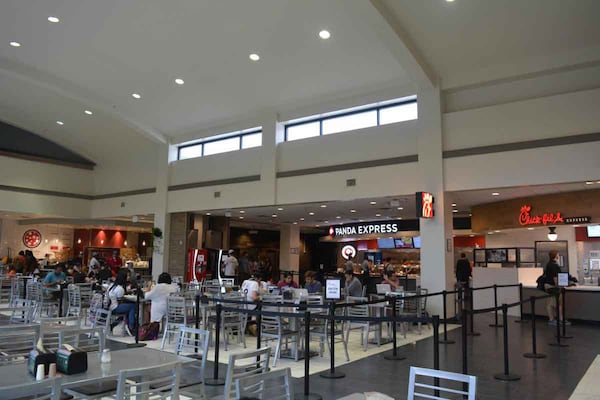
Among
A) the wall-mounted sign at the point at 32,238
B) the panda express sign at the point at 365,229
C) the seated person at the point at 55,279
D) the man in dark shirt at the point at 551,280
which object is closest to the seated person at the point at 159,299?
the seated person at the point at 55,279

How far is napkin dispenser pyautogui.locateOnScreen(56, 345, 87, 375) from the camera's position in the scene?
329 centimetres

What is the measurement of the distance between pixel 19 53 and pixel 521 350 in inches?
517

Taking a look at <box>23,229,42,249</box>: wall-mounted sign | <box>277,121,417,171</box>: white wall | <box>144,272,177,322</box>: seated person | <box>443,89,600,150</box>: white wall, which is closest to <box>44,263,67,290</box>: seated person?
<box>144,272,177,322</box>: seated person

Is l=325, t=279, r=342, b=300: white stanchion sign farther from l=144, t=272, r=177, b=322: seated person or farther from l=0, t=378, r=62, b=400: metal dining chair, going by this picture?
l=0, t=378, r=62, b=400: metal dining chair

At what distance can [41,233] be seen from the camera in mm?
22719

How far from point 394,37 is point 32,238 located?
20.1m

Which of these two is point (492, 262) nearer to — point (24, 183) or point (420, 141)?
point (420, 141)

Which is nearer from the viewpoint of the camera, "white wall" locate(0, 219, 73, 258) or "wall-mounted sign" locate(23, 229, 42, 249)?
"white wall" locate(0, 219, 73, 258)

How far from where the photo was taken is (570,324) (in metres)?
10.3

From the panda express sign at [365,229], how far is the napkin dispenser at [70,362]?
1343 centimetres

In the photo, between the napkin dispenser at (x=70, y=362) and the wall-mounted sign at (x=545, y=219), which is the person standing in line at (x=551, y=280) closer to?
the wall-mounted sign at (x=545, y=219)

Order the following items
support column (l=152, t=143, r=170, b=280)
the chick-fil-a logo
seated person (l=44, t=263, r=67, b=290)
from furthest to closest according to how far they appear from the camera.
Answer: support column (l=152, t=143, r=170, b=280) < seated person (l=44, t=263, r=67, b=290) < the chick-fil-a logo

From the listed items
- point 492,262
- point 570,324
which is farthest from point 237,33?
point 492,262

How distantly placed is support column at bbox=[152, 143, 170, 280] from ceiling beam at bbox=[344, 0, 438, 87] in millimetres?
9716
